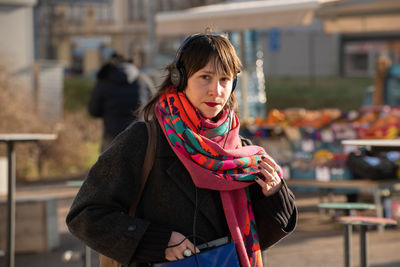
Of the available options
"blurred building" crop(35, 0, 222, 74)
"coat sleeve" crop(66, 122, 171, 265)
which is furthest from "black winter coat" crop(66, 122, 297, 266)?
"blurred building" crop(35, 0, 222, 74)

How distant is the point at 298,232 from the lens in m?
9.74

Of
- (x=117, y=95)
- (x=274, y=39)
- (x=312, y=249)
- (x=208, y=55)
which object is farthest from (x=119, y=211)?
(x=274, y=39)

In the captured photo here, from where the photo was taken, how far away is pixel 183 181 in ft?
10.1

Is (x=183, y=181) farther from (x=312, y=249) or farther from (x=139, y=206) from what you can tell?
(x=312, y=249)

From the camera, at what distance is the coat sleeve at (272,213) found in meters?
3.25

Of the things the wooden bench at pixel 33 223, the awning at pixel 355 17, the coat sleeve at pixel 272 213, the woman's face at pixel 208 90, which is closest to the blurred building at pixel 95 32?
the awning at pixel 355 17

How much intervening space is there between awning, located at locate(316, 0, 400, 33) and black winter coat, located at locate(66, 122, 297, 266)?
30.0ft

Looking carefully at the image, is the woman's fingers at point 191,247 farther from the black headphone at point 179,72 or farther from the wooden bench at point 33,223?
the wooden bench at point 33,223

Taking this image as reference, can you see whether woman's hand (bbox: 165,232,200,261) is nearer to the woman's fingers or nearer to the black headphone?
the woman's fingers

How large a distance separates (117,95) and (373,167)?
108 inches

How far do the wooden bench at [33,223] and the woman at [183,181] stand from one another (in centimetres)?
551

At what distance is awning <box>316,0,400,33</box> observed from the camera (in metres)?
12.0

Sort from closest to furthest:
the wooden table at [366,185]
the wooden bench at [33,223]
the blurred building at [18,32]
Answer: the wooden bench at [33,223], the wooden table at [366,185], the blurred building at [18,32]

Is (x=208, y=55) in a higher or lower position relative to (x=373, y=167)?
higher
